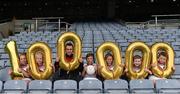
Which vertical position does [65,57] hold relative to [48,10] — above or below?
below

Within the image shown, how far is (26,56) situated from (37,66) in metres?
0.26

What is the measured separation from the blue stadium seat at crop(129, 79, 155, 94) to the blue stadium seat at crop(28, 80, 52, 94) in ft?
4.20

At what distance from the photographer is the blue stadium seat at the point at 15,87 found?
583 cm

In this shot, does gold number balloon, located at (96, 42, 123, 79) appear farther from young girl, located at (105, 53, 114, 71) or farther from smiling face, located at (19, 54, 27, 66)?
smiling face, located at (19, 54, 27, 66)

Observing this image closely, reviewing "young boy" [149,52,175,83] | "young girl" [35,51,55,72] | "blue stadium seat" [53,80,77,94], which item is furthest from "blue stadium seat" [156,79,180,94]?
"young girl" [35,51,55,72]

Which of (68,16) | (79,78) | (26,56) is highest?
(68,16)

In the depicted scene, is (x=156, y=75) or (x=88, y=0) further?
(x=88, y=0)

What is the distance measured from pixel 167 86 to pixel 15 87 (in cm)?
238

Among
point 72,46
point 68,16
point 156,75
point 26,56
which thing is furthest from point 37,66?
point 68,16

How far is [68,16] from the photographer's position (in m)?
32.2

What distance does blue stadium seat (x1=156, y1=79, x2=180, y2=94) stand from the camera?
579cm

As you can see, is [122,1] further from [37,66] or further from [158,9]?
[37,66]

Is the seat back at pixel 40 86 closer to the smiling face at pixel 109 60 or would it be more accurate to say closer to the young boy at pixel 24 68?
the young boy at pixel 24 68

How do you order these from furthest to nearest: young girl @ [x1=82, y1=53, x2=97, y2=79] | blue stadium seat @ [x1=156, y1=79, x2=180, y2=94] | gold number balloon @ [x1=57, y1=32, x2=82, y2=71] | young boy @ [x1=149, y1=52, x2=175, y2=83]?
gold number balloon @ [x1=57, y1=32, x2=82, y2=71]
young boy @ [x1=149, y1=52, x2=175, y2=83]
young girl @ [x1=82, y1=53, x2=97, y2=79]
blue stadium seat @ [x1=156, y1=79, x2=180, y2=94]
